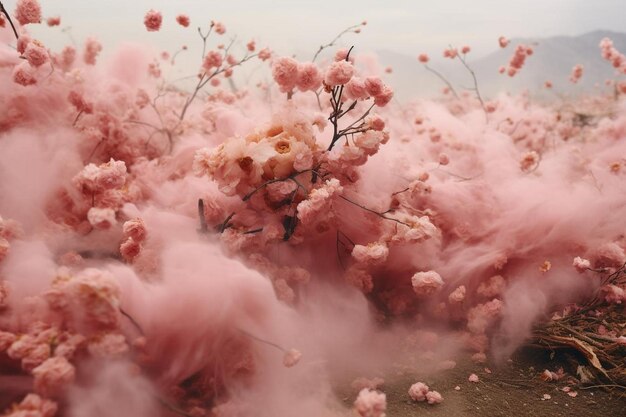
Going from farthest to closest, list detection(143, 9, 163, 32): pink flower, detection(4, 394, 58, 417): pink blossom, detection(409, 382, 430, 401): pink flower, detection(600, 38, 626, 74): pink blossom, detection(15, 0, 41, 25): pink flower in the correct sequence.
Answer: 1. detection(600, 38, 626, 74): pink blossom
2. detection(143, 9, 163, 32): pink flower
3. detection(15, 0, 41, 25): pink flower
4. detection(409, 382, 430, 401): pink flower
5. detection(4, 394, 58, 417): pink blossom

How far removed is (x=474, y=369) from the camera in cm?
91

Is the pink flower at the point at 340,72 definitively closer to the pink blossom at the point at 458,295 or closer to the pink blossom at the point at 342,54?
the pink blossom at the point at 342,54

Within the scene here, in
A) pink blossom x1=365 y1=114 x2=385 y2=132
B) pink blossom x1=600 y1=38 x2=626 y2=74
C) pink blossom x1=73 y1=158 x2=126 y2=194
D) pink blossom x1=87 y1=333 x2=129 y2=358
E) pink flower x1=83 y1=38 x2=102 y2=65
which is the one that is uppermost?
pink blossom x1=600 y1=38 x2=626 y2=74

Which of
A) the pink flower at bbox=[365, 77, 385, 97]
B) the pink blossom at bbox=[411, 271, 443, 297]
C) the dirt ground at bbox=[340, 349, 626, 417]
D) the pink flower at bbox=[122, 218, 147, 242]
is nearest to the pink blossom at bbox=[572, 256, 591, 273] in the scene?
the dirt ground at bbox=[340, 349, 626, 417]

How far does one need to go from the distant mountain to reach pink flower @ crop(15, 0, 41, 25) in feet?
4.56

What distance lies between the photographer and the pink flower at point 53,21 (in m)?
1.27

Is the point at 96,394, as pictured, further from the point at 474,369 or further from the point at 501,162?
the point at 501,162

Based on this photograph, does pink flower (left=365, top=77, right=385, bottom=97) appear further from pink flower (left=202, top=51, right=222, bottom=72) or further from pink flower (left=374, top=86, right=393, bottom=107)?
pink flower (left=202, top=51, right=222, bottom=72)

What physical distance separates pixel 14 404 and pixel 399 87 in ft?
6.81

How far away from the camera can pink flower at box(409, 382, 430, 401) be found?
0.81 m

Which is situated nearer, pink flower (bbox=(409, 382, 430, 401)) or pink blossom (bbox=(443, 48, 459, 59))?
pink flower (bbox=(409, 382, 430, 401))

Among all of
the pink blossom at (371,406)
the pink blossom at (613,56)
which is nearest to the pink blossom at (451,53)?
the pink blossom at (613,56)

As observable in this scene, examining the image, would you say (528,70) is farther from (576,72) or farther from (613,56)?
(613,56)

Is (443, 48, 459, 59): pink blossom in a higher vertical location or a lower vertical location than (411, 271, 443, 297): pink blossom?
higher
